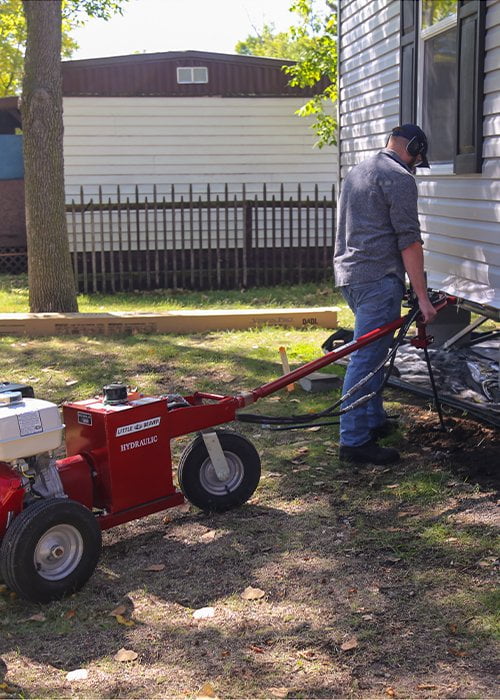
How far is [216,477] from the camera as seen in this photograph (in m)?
5.12

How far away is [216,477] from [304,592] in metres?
1.18

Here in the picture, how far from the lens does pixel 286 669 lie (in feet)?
11.2

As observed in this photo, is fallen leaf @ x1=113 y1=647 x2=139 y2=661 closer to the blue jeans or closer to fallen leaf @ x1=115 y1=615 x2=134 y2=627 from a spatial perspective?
fallen leaf @ x1=115 y1=615 x2=134 y2=627

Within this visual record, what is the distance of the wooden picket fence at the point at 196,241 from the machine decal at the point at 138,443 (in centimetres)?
1049

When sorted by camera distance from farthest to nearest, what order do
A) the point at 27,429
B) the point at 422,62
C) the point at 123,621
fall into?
1. the point at 422,62
2. the point at 27,429
3. the point at 123,621

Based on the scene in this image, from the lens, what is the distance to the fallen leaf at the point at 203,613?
3.89 meters

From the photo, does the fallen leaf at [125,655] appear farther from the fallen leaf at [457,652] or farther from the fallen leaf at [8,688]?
the fallen leaf at [457,652]

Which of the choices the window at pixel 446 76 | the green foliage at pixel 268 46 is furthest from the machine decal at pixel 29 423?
the green foliage at pixel 268 46

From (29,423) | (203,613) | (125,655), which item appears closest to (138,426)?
(29,423)

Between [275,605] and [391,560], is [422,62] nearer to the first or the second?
[391,560]

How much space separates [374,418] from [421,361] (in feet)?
6.11

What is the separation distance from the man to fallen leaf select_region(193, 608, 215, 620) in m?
2.19

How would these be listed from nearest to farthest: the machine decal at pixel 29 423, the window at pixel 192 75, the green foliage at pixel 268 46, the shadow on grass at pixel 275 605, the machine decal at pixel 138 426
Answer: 1. the shadow on grass at pixel 275 605
2. the machine decal at pixel 29 423
3. the machine decal at pixel 138 426
4. the window at pixel 192 75
5. the green foliage at pixel 268 46

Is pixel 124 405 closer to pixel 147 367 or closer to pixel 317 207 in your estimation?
pixel 147 367
